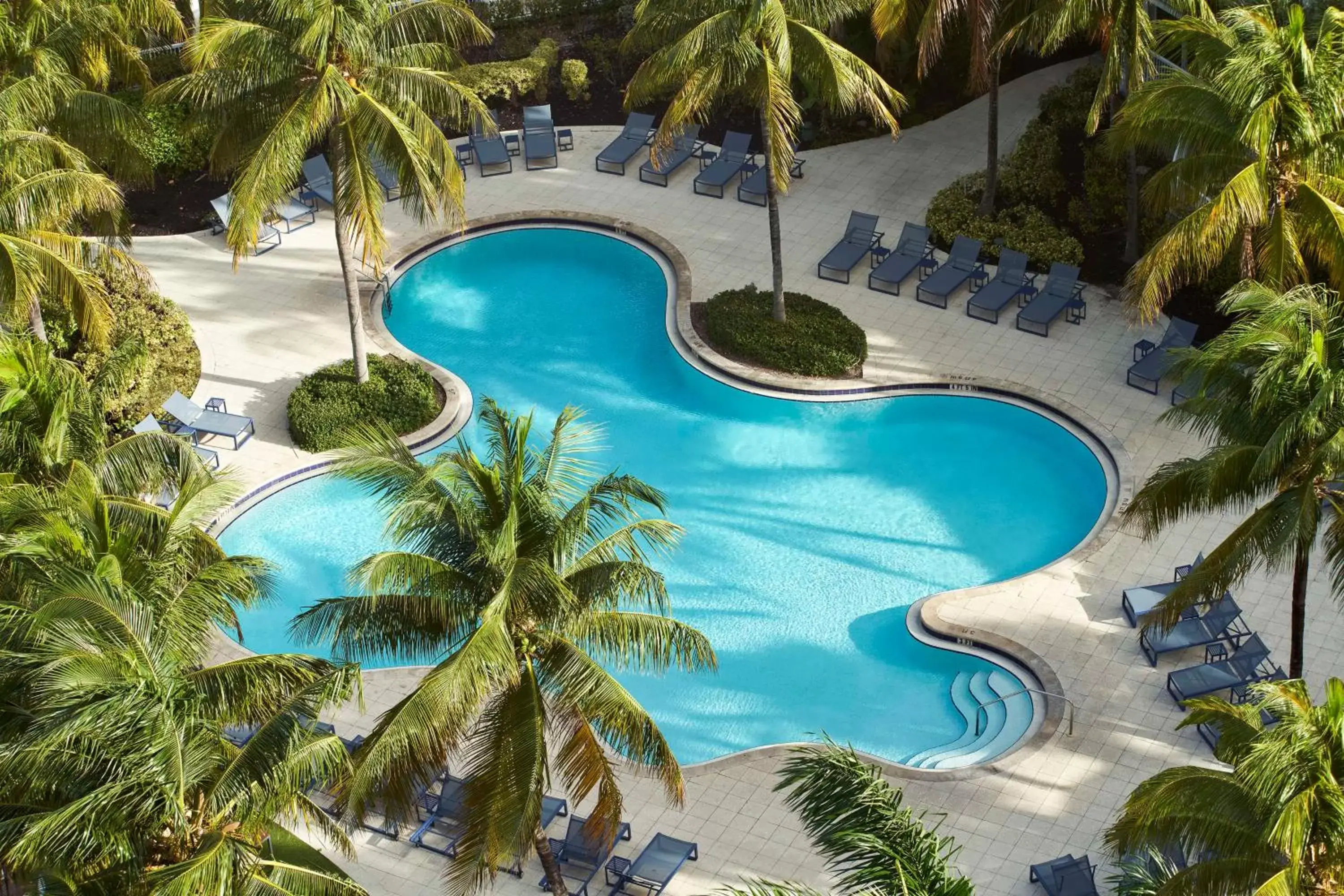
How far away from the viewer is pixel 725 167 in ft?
119

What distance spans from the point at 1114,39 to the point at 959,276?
19.3 ft

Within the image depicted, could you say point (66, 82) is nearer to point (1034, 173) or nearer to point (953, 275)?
point (953, 275)

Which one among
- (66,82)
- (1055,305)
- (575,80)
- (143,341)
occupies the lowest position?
(1055,305)

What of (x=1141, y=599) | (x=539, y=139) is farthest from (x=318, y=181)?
(x=1141, y=599)

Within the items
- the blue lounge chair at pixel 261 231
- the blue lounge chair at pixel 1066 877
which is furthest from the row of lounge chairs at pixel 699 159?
the blue lounge chair at pixel 1066 877

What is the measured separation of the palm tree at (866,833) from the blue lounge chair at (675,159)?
22955 millimetres

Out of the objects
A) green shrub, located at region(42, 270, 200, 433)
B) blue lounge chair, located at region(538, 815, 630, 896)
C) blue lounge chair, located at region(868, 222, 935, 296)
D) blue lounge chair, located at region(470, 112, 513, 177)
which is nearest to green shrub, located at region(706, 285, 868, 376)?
blue lounge chair, located at region(868, 222, 935, 296)

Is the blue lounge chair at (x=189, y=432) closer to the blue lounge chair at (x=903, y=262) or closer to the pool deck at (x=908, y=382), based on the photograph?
the pool deck at (x=908, y=382)

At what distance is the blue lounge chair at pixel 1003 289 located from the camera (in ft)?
104

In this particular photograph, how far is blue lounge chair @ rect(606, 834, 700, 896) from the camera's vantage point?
2131cm

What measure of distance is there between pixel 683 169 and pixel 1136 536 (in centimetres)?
1480

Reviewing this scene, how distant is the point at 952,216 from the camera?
33625 millimetres

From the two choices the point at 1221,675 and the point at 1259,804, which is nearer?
the point at 1259,804

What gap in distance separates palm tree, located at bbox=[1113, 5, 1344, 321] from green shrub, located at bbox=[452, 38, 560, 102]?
56.6 feet
